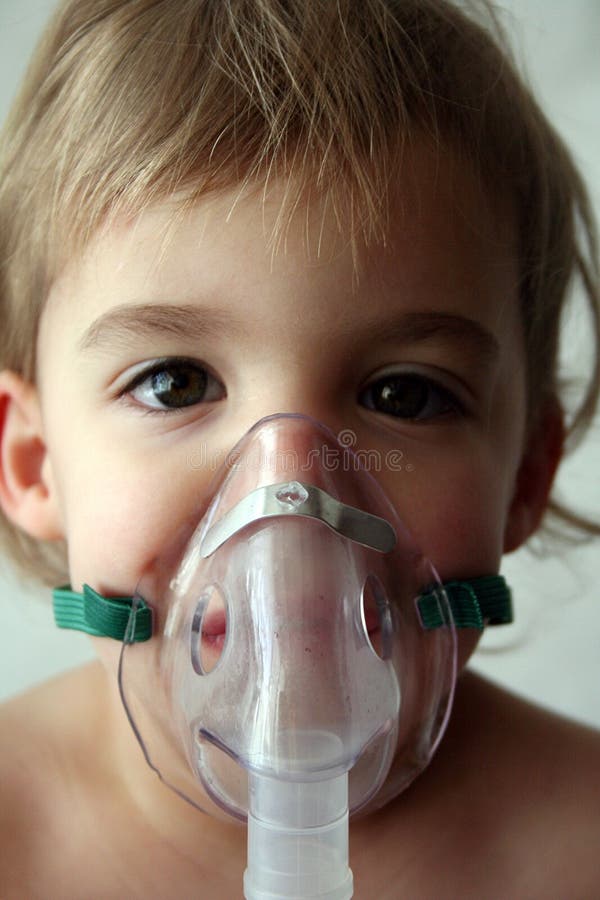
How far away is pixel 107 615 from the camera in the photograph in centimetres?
84

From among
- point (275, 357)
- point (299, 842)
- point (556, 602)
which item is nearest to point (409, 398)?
point (275, 357)

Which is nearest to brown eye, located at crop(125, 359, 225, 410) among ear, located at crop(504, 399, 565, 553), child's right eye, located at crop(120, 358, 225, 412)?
child's right eye, located at crop(120, 358, 225, 412)

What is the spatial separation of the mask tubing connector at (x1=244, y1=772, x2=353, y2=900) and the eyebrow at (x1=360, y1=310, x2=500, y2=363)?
357 millimetres

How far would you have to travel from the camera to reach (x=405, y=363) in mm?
848

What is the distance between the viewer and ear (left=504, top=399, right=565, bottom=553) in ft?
3.54

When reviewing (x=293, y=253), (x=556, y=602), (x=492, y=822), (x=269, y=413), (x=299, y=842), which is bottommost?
(x=556, y=602)

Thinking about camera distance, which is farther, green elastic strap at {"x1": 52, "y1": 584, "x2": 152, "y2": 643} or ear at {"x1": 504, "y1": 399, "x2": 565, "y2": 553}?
ear at {"x1": 504, "y1": 399, "x2": 565, "y2": 553}

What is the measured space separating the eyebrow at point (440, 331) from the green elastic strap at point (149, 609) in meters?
0.21

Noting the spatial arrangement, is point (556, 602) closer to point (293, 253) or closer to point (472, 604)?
point (472, 604)

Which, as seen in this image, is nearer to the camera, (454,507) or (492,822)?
(454,507)

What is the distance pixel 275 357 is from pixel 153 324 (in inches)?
4.5

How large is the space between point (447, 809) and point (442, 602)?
278mm

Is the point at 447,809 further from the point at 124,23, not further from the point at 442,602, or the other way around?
the point at 124,23

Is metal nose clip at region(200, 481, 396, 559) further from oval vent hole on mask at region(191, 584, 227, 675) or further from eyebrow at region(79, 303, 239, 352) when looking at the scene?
eyebrow at region(79, 303, 239, 352)
